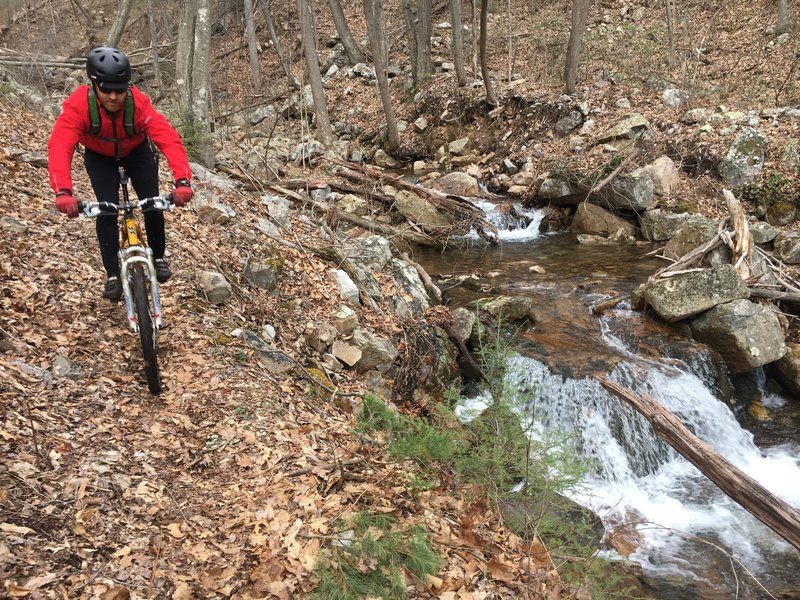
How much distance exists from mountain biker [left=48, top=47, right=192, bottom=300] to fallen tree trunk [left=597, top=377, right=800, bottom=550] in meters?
4.03

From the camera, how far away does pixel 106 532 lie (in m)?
3.06

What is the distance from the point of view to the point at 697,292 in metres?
8.33

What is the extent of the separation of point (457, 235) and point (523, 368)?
5574mm

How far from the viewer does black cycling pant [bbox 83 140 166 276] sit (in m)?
4.29

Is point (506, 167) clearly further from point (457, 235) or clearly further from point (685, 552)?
point (685, 552)

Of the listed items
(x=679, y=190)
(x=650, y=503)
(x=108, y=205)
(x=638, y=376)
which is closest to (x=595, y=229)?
(x=679, y=190)

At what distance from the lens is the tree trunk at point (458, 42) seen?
1855 cm

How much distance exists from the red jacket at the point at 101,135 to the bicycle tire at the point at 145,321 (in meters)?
0.78

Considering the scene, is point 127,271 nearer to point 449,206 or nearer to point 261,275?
point 261,275

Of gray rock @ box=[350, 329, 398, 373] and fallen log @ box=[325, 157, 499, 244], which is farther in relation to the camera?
fallen log @ box=[325, 157, 499, 244]

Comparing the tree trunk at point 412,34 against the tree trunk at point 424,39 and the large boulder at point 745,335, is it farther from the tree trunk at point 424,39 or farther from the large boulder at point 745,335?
the large boulder at point 745,335

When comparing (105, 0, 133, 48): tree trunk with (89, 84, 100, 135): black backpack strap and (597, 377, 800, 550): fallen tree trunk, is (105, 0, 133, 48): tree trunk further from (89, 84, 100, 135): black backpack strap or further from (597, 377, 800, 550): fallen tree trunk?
(597, 377, 800, 550): fallen tree trunk

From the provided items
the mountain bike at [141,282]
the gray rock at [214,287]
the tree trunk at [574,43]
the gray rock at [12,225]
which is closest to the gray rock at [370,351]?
the gray rock at [214,287]

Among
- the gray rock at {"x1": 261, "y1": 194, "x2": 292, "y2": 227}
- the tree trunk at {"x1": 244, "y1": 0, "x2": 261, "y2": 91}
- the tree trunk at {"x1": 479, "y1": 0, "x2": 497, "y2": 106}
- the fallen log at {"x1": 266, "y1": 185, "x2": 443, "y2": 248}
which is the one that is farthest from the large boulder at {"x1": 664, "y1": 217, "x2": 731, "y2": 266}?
the tree trunk at {"x1": 244, "y1": 0, "x2": 261, "y2": 91}
